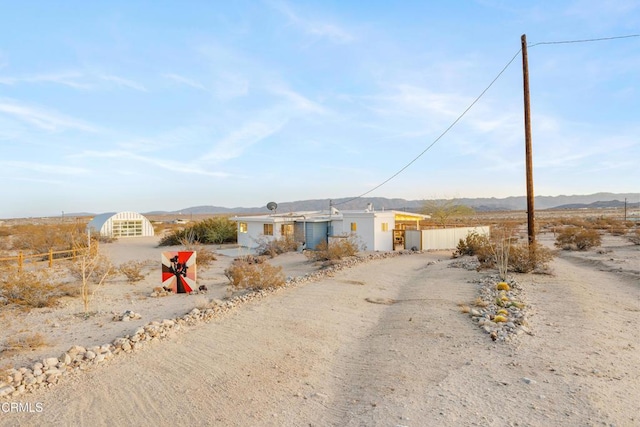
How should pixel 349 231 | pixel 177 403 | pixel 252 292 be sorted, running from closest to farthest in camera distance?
pixel 177 403, pixel 252 292, pixel 349 231

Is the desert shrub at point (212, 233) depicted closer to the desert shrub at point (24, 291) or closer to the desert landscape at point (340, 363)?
the desert shrub at point (24, 291)

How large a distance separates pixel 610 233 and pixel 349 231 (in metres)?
24.0

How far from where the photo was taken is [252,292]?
12.0 meters

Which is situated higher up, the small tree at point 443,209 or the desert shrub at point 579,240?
the small tree at point 443,209

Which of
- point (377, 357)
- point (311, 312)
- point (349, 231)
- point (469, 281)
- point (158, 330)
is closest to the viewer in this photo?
point (377, 357)

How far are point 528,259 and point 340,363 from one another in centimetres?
1091

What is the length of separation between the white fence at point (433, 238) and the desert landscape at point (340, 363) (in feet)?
48.9

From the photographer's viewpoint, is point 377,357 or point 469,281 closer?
point 377,357

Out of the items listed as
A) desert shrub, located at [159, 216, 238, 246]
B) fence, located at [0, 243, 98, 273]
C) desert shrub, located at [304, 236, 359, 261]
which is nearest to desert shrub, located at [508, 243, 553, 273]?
desert shrub, located at [304, 236, 359, 261]

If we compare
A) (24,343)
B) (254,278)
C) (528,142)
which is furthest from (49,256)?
(528,142)

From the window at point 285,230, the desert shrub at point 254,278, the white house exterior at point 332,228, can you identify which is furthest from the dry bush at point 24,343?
the window at point 285,230

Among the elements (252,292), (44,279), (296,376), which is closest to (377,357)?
(296,376)

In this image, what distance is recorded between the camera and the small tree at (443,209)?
45.9m

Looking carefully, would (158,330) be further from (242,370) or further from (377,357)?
(377,357)
